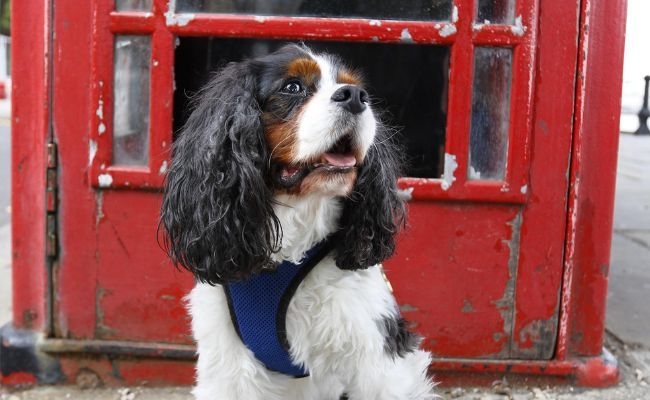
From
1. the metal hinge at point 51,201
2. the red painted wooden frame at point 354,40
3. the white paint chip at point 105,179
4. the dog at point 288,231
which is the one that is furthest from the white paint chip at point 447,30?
the metal hinge at point 51,201

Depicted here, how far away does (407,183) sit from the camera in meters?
2.70

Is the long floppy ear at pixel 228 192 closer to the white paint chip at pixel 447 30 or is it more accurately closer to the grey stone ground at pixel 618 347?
the white paint chip at pixel 447 30

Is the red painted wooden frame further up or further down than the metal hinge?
further up

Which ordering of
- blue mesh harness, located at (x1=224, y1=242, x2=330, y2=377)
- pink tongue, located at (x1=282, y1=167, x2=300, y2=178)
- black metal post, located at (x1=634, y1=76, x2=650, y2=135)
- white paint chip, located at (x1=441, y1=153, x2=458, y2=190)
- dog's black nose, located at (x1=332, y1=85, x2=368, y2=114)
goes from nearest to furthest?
dog's black nose, located at (x1=332, y1=85, x2=368, y2=114), pink tongue, located at (x1=282, y1=167, x2=300, y2=178), blue mesh harness, located at (x1=224, y1=242, x2=330, y2=377), white paint chip, located at (x1=441, y1=153, x2=458, y2=190), black metal post, located at (x1=634, y1=76, x2=650, y2=135)

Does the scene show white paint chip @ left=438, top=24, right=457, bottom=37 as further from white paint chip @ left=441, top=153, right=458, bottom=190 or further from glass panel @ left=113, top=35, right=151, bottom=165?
glass panel @ left=113, top=35, right=151, bottom=165

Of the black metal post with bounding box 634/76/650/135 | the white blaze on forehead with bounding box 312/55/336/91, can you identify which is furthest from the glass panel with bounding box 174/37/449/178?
the black metal post with bounding box 634/76/650/135

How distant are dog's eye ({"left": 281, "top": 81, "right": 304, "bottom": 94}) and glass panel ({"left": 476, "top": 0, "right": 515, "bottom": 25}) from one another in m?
0.92

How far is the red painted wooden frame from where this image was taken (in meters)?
2.60

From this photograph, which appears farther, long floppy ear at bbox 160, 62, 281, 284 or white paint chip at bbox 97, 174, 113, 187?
white paint chip at bbox 97, 174, 113, 187

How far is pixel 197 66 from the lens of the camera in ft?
11.5

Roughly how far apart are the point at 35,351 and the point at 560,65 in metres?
2.19

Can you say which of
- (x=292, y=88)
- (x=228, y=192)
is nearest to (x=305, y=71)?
(x=292, y=88)

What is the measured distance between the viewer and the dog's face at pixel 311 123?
185 centimetres

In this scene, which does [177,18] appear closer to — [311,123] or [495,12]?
[311,123]
